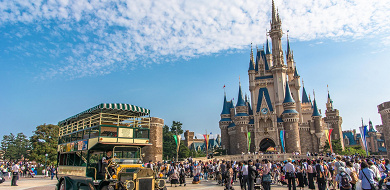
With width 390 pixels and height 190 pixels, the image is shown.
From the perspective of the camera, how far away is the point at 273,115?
54.8 metres

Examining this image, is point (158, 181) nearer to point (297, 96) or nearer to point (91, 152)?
point (91, 152)

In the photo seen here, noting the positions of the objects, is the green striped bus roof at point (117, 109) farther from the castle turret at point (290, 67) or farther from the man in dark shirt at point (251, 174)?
the castle turret at point (290, 67)

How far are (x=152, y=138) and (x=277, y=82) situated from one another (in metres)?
30.9

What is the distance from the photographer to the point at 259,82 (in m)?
60.2

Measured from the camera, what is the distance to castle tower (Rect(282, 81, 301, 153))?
51.3 meters

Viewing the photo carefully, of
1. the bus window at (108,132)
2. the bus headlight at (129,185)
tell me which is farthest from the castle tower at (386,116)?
the bus headlight at (129,185)

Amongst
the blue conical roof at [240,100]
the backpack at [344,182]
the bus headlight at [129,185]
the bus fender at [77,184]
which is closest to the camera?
the bus headlight at [129,185]

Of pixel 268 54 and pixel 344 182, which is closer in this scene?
pixel 344 182

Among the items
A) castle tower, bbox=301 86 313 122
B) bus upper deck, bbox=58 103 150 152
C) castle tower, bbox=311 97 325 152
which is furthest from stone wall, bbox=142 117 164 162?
castle tower, bbox=301 86 313 122

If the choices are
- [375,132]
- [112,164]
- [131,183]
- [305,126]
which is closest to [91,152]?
[112,164]

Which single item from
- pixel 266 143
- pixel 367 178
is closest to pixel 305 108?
pixel 266 143

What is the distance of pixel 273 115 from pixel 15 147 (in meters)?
64.8

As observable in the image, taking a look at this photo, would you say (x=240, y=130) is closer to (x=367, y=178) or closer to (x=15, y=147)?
(x=367, y=178)

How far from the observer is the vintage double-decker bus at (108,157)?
812cm
